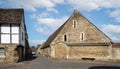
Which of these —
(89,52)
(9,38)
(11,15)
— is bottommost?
(89,52)

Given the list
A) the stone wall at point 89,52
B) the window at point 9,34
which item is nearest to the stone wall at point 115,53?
the stone wall at point 89,52

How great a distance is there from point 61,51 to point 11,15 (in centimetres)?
1621

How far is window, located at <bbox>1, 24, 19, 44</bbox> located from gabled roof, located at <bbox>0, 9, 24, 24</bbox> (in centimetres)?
76

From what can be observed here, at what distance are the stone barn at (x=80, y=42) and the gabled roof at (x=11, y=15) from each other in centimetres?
1462

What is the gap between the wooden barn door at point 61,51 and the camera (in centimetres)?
4952

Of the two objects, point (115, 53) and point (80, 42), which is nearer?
point (115, 53)

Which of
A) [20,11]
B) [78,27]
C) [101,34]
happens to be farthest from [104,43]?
[20,11]

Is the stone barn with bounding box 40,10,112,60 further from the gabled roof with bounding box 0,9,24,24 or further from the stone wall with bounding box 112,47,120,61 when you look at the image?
the gabled roof with bounding box 0,9,24,24

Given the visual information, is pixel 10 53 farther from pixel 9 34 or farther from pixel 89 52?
pixel 89 52

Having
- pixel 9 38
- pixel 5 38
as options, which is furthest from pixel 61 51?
pixel 5 38

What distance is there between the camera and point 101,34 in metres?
49.4

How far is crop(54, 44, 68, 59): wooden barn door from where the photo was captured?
4952 centimetres

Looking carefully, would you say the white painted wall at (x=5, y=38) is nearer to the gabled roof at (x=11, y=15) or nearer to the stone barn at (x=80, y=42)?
the gabled roof at (x=11, y=15)

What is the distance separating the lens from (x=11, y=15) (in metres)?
37.2
